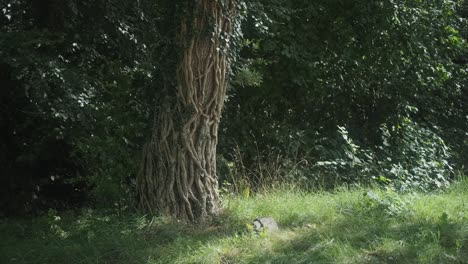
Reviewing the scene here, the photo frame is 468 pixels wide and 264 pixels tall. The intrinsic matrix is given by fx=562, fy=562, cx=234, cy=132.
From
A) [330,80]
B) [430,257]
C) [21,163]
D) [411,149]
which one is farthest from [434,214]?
[21,163]

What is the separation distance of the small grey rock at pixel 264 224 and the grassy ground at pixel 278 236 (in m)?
0.08

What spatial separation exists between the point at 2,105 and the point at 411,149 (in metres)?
6.59

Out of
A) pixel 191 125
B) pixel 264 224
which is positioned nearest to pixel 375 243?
pixel 264 224

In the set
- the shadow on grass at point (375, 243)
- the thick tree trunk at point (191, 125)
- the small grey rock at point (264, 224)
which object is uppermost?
the thick tree trunk at point (191, 125)

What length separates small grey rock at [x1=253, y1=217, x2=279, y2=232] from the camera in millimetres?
5511

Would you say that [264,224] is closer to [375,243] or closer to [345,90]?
[375,243]

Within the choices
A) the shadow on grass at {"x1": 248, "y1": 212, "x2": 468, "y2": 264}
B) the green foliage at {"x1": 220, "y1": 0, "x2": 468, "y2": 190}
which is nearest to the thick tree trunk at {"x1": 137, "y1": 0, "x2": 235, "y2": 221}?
the shadow on grass at {"x1": 248, "y1": 212, "x2": 468, "y2": 264}

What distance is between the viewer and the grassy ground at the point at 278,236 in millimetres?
4949

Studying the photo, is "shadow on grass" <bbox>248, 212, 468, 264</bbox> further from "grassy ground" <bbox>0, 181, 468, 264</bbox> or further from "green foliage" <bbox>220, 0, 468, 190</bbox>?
"green foliage" <bbox>220, 0, 468, 190</bbox>

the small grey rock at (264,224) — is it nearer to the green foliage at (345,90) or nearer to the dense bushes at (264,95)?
the dense bushes at (264,95)

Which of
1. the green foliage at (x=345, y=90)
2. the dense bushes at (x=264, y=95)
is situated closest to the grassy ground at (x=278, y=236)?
the dense bushes at (x=264, y=95)

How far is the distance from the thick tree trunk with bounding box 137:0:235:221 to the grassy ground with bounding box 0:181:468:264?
0.89 ft

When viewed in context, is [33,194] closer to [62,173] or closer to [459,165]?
[62,173]

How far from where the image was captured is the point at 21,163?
25.6 feet
